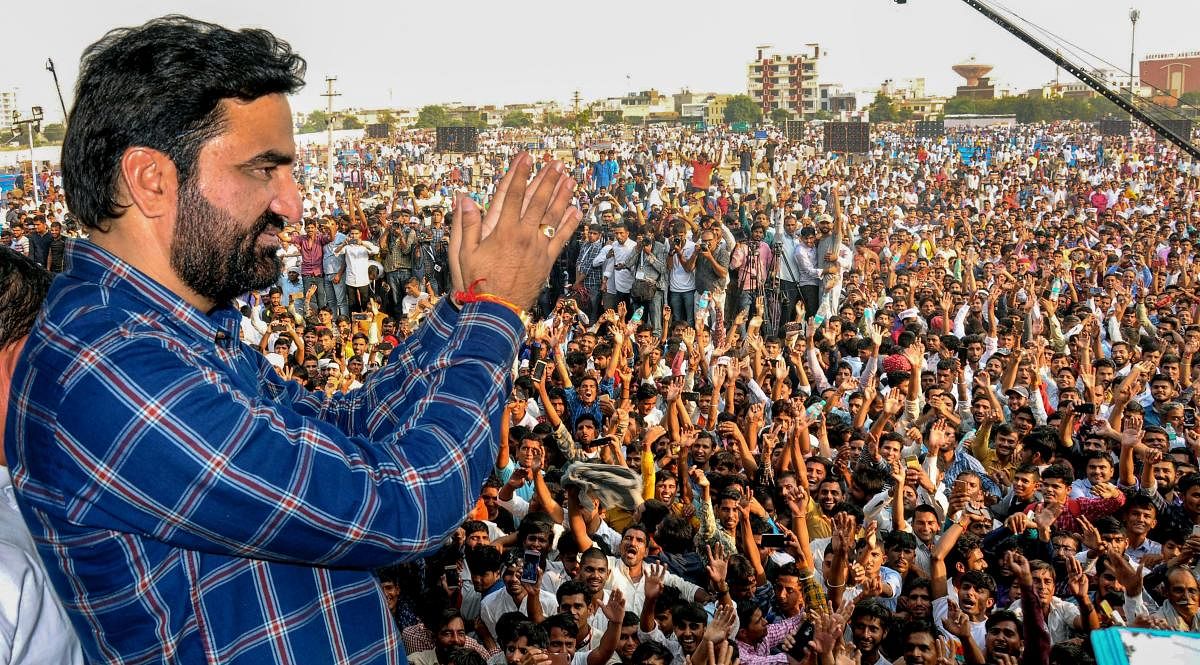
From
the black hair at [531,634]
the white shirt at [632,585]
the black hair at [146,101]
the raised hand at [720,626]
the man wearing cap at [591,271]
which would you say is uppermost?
the black hair at [146,101]

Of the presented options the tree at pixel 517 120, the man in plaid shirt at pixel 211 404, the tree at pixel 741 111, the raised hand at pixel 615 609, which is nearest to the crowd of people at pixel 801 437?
the raised hand at pixel 615 609

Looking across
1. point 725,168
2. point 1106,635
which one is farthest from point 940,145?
point 1106,635

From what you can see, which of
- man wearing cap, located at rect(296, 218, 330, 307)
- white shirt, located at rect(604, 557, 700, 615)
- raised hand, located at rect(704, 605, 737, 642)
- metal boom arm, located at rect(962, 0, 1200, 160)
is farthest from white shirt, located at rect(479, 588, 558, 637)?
metal boom arm, located at rect(962, 0, 1200, 160)

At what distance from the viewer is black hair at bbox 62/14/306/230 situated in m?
0.95

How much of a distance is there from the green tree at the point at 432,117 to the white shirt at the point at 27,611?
2067 inches

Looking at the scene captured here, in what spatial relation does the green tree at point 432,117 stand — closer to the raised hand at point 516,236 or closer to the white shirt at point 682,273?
the white shirt at point 682,273

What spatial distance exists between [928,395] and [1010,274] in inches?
157

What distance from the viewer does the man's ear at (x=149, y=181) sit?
951 mm

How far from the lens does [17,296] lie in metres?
1.27

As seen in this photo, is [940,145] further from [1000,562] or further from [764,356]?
[1000,562]

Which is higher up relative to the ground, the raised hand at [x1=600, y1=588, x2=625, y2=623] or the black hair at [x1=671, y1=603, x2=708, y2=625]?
the raised hand at [x1=600, y1=588, x2=625, y2=623]

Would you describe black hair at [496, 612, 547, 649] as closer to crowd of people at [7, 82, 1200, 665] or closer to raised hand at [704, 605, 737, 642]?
crowd of people at [7, 82, 1200, 665]

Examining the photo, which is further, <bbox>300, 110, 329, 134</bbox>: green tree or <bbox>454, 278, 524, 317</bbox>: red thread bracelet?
<bbox>300, 110, 329, 134</bbox>: green tree

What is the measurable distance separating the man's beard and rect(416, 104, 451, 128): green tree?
52615 mm
